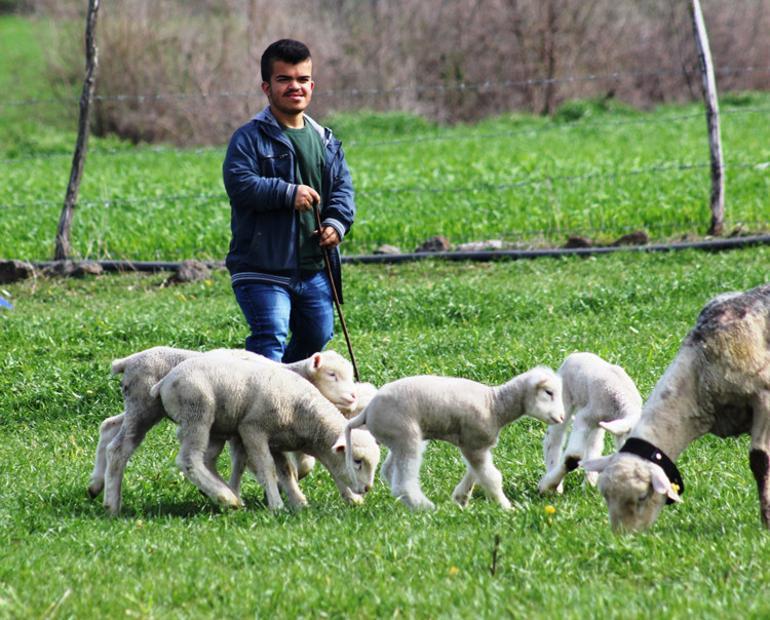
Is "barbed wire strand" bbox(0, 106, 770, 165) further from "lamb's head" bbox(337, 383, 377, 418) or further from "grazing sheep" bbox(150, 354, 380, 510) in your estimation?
"grazing sheep" bbox(150, 354, 380, 510)

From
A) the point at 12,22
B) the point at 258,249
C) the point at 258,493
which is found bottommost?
the point at 258,493

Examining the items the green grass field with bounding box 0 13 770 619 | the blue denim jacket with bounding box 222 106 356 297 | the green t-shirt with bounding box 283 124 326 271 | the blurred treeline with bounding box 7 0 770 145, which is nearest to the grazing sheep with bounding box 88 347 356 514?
the green grass field with bounding box 0 13 770 619

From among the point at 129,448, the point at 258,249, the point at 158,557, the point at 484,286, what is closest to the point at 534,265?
the point at 484,286

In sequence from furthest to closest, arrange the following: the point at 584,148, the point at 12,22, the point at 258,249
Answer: the point at 12,22 < the point at 584,148 < the point at 258,249

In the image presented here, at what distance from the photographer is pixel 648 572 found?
5035 millimetres

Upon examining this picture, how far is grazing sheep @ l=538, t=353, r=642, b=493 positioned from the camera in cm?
653

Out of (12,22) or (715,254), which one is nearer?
(715,254)

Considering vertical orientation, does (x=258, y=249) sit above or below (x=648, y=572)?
above

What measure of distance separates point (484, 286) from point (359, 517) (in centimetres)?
643

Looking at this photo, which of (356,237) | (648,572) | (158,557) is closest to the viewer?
(648,572)

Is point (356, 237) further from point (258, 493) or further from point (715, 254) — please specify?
point (258, 493)

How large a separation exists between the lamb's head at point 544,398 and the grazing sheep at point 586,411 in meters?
0.23

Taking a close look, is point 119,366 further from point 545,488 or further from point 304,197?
point 545,488

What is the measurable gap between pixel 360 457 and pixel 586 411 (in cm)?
125
